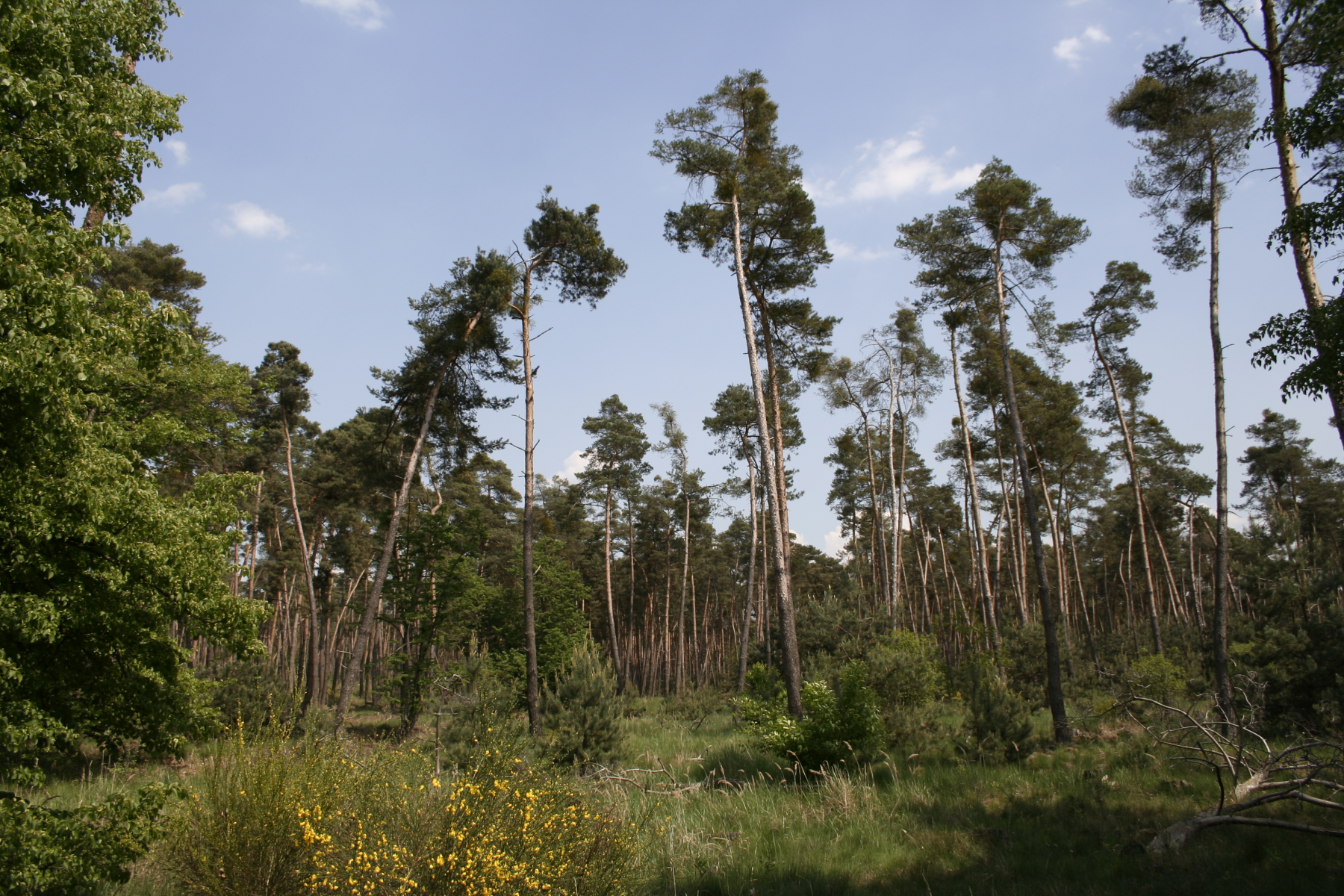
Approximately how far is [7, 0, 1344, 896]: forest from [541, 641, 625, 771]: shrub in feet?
0.21

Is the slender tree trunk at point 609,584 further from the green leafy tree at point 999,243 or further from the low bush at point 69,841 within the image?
the low bush at point 69,841

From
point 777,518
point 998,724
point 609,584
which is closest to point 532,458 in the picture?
point 777,518

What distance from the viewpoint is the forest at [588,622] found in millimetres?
4715

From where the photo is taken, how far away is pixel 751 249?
49.9 ft

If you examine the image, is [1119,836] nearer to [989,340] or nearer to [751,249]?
[751,249]

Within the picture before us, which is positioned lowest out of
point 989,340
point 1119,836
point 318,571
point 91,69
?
point 1119,836

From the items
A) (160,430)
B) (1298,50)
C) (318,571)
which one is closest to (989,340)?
(1298,50)

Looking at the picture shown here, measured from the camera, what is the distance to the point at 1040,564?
12.5m

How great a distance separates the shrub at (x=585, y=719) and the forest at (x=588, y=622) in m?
0.06

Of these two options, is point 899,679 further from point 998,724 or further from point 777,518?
point 777,518

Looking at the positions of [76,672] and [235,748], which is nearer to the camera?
[235,748]

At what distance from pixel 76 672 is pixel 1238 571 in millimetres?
19476

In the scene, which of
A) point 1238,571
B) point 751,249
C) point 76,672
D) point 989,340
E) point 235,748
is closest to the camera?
point 235,748

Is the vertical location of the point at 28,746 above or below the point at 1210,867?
above
